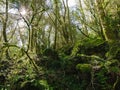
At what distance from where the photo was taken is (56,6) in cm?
1226

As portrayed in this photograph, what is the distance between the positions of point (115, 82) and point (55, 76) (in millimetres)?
Result: 1977

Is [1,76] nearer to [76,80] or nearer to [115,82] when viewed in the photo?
[76,80]

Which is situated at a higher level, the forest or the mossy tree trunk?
the mossy tree trunk

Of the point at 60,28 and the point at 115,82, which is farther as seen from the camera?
the point at 60,28

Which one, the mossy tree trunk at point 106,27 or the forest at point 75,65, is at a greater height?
the mossy tree trunk at point 106,27

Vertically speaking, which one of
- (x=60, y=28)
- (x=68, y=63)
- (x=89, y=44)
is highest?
(x=60, y=28)

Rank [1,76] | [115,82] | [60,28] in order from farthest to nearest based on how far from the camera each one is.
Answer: [60,28], [1,76], [115,82]

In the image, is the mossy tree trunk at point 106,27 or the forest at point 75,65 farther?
the mossy tree trunk at point 106,27

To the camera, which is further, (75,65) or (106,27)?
(106,27)

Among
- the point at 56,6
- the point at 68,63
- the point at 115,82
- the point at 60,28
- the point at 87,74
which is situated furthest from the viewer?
the point at 60,28

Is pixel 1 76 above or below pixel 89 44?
below

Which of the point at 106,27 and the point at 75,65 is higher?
the point at 106,27

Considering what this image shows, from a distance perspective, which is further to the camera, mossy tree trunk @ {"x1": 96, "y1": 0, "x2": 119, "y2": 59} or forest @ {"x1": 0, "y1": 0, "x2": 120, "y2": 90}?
mossy tree trunk @ {"x1": 96, "y1": 0, "x2": 119, "y2": 59}

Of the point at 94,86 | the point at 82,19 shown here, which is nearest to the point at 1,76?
the point at 94,86
